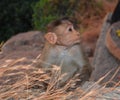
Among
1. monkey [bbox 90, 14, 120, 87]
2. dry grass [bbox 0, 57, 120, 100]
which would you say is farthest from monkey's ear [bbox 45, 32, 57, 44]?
monkey [bbox 90, 14, 120, 87]

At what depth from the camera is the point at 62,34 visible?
4031 mm

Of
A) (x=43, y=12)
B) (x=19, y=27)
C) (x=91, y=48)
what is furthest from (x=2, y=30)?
(x=91, y=48)

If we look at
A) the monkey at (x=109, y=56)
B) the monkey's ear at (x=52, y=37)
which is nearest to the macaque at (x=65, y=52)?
the monkey's ear at (x=52, y=37)

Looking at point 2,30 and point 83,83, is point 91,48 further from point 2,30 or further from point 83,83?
point 83,83

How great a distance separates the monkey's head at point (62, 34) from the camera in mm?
3975

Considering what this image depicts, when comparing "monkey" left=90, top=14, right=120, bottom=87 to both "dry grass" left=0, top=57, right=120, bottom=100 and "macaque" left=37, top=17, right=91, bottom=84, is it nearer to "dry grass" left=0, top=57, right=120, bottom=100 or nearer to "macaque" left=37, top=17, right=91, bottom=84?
"macaque" left=37, top=17, right=91, bottom=84

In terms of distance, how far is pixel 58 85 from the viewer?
396cm

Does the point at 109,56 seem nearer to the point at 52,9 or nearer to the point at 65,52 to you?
the point at 65,52

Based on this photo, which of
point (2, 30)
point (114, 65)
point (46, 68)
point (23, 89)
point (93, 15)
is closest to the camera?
point (23, 89)

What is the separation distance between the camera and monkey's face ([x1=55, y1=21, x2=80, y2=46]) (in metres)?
3.97

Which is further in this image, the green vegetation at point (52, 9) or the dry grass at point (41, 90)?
the green vegetation at point (52, 9)

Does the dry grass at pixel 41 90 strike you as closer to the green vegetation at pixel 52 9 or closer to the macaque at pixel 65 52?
the macaque at pixel 65 52

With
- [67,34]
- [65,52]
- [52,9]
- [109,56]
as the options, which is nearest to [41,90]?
[65,52]

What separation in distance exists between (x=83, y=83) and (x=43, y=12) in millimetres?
9818
